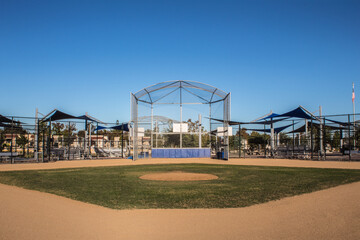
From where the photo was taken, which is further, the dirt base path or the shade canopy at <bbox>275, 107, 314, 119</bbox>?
the shade canopy at <bbox>275, 107, 314, 119</bbox>

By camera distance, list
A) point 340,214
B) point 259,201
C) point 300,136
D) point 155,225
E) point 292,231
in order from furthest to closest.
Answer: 1. point 300,136
2. point 259,201
3. point 340,214
4. point 155,225
5. point 292,231

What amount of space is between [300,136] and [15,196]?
27.8m

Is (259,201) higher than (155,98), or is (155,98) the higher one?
(155,98)

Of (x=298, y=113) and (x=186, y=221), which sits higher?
(x=298, y=113)

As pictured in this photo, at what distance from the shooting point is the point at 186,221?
5016mm

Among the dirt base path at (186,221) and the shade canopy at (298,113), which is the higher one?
the shade canopy at (298,113)

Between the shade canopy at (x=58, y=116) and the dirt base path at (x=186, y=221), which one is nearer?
the dirt base path at (x=186, y=221)

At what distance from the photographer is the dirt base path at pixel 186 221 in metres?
4.28

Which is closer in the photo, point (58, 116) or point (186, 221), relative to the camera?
point (186, 221)

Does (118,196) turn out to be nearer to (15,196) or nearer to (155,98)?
(15,196)

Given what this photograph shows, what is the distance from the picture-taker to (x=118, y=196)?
289 inches

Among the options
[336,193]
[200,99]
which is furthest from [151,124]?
[336,193]

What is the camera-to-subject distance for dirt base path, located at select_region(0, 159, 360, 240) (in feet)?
14.0

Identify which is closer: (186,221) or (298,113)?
(186,221)
